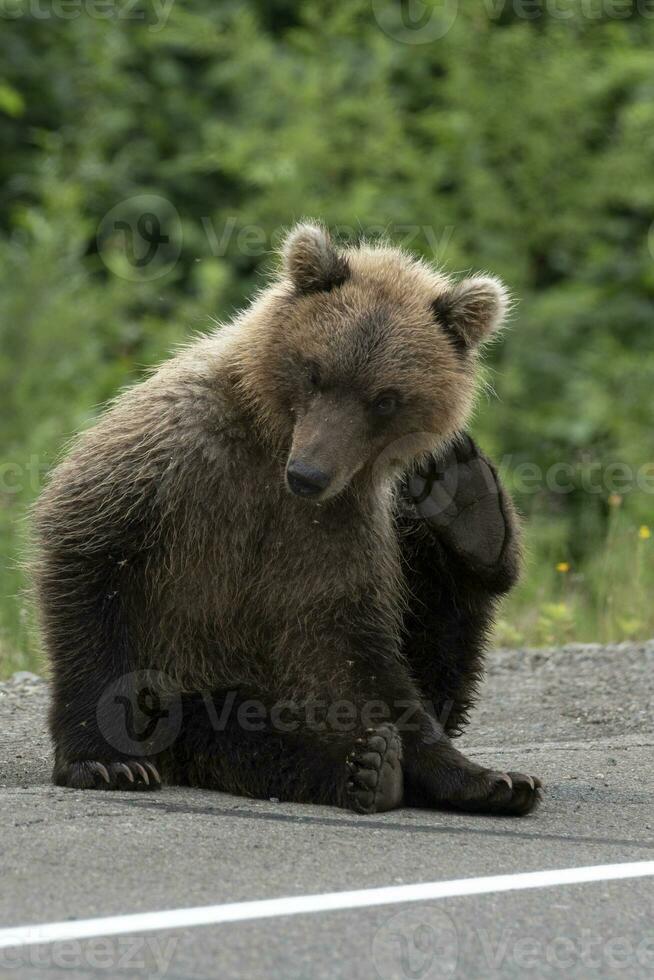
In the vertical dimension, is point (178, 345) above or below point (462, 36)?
below

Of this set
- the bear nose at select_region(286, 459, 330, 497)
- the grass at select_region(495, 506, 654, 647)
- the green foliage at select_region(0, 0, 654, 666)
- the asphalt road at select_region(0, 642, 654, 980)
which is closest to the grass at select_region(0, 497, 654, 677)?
the grass at select_region(495, 506, 654, 647)

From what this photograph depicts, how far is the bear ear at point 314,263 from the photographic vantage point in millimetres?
5410

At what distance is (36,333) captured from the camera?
12.2 meters

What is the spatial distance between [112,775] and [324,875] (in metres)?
1.25

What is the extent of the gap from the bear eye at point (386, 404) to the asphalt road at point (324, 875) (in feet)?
4.26

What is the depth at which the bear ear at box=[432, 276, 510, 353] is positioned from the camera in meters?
5.49

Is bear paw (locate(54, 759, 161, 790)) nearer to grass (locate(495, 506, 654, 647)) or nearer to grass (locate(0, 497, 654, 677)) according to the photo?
grass (locate(0, 497, 654, 677))

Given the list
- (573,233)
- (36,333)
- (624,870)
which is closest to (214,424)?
(624,870)

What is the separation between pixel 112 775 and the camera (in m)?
4.99

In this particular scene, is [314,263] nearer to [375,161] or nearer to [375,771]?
[375,771]

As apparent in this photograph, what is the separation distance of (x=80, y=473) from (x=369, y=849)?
177 cm

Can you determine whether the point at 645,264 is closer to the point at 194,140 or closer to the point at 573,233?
Answer: the point at 573,233

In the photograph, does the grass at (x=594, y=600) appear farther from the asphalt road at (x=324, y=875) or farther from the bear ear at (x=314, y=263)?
the bear ear at (x=314, y=263)

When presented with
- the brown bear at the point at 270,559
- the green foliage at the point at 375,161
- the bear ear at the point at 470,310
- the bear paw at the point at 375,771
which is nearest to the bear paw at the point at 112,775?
the brown bear at the point at 270,559
